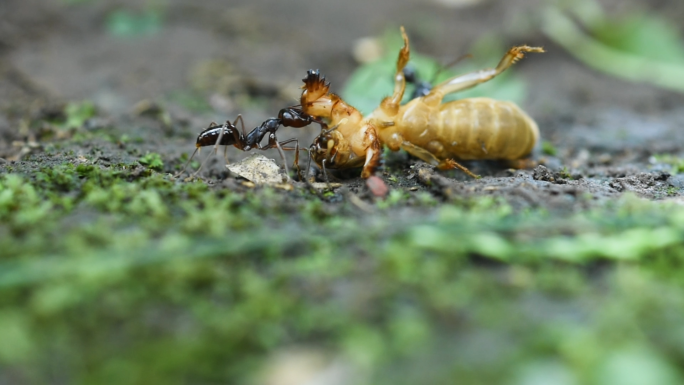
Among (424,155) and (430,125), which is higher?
(430,125)

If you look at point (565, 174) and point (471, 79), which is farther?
point (471, 79)

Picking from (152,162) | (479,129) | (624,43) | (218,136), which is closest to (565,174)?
(479,129)

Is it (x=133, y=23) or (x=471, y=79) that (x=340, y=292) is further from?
(x=133, y=23)

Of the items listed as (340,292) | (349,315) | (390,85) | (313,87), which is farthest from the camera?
(390,85)

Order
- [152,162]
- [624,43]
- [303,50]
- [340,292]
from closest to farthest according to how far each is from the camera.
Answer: [340,292] < [152,162] < [624,43] < [303,50]

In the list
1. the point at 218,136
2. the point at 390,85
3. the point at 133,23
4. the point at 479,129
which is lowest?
the point at 218,136

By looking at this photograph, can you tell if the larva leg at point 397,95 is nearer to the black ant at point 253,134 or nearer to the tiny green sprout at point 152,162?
the black ant at point 253,134
